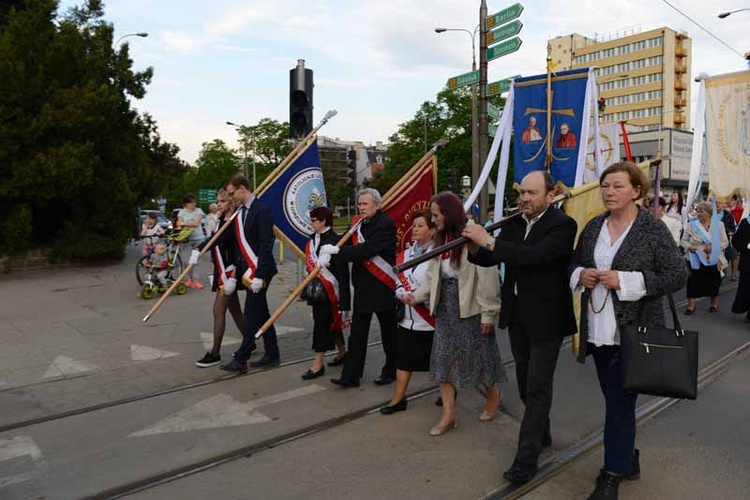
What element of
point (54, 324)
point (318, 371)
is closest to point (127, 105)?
point (54, 324)

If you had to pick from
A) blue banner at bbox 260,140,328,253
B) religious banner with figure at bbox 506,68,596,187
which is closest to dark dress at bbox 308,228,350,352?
blue banner at bbox 260,140,328,253

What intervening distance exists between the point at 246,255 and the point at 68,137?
395 inches

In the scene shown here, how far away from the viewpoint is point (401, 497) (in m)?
3.52

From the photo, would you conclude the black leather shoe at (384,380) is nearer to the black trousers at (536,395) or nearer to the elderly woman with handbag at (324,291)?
the elderly woman with handbag at (324,291)

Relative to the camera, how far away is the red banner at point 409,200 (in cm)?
611

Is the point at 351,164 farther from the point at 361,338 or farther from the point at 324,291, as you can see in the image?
the point at 361,338

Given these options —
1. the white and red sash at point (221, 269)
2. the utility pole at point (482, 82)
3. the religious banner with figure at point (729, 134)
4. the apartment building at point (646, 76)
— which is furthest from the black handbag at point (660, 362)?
the apartment building at point (646, 76)

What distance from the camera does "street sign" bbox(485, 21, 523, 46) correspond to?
41.0ft

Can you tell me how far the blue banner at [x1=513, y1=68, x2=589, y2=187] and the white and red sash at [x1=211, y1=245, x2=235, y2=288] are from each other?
4.49 m

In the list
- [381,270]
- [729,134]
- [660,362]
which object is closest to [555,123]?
[729,134]

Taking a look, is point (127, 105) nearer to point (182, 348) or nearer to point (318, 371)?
point (182, 348)

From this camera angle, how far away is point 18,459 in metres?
4.14

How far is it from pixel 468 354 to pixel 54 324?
21.6 feet

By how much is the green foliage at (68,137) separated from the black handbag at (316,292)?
387 inches
